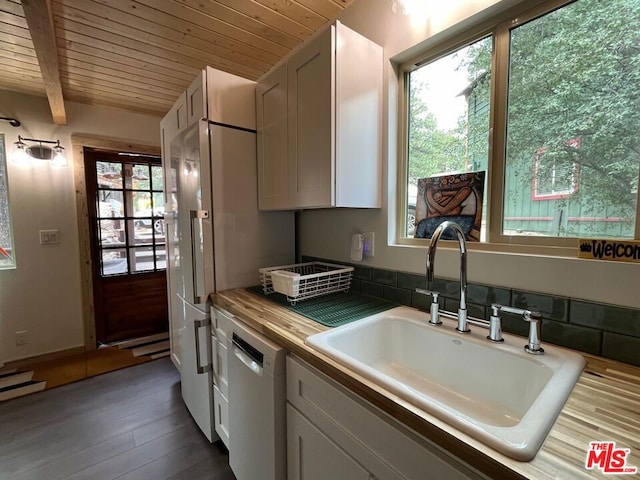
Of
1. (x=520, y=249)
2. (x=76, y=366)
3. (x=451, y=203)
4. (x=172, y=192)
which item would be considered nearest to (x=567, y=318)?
(x=520, y=249)

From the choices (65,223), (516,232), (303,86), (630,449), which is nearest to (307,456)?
(630,449)

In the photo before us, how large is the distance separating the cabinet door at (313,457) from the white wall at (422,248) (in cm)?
77

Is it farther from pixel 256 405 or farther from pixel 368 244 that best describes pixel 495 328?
pixel 256 405

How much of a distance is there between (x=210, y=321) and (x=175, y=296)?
706 mm

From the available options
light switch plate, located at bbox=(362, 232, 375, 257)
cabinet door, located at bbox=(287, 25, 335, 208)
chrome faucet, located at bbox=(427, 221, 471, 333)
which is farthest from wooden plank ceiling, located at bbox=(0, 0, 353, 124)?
chrome faucet, located at bbox=(427, 221, 471, 333)

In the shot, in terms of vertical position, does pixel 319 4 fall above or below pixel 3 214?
above

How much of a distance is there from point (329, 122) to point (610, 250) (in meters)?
1.04

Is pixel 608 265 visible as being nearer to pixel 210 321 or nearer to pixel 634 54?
pixel 634 54

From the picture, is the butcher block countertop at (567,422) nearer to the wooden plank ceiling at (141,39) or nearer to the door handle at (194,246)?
the door handle at (194,246)

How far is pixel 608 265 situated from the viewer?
0.86m

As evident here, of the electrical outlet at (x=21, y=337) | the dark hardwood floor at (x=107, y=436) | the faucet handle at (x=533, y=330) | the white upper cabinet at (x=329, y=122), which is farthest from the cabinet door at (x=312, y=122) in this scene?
the electrical outlet at (x=21, y=337)

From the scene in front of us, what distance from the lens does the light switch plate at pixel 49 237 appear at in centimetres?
266

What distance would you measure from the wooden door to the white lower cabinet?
2.87m

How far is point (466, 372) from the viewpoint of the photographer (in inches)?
38.7
